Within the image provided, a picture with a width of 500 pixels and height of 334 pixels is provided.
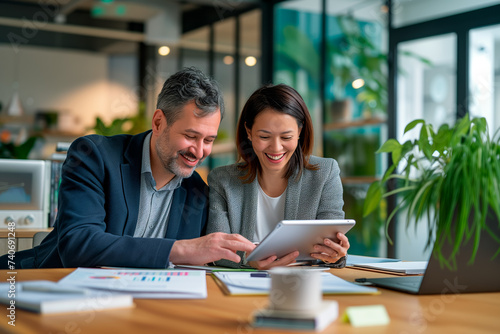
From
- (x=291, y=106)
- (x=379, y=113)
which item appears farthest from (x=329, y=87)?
(x=291, y=106)

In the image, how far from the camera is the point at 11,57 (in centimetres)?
705

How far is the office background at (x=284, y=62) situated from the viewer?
423 cm

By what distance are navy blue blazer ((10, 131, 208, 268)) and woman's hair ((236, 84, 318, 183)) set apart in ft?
0.71

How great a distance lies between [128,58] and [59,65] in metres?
0.91

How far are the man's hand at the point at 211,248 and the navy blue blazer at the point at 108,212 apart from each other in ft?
0.12

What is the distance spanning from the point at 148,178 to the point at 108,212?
0.19 meters

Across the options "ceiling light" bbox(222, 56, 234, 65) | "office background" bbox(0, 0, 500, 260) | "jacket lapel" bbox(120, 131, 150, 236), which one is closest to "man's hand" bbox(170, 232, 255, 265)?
"jacket lapel" bbox(120, 131, 150, 236)

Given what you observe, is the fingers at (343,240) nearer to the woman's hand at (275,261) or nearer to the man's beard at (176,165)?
the woman's hand at (275,261)

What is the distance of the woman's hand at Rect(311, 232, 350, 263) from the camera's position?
1.64m

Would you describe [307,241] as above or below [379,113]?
below

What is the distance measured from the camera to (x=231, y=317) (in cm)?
98

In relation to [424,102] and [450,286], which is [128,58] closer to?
[424,102]

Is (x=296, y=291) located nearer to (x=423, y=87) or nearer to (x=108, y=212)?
(x=108, y=212)

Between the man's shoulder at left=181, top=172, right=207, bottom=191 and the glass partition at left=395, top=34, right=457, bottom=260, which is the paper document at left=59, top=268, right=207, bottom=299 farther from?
the glass partition at left=395, top=34, right=457, bottom=260
